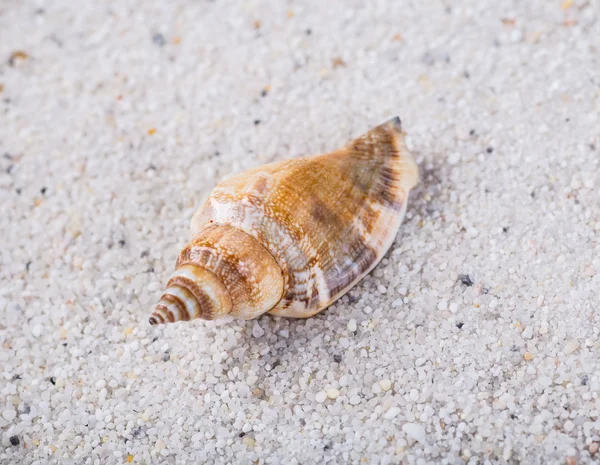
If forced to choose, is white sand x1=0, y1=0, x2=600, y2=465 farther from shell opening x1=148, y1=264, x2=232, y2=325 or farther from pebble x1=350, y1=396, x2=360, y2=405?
shell opening x1=148, y1=264, x2=232, y2=325

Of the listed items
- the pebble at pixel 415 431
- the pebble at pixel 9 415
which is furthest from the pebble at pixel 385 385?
the pebble at pixel 9 415

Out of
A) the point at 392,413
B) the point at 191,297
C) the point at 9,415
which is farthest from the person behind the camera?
the point at 9,415

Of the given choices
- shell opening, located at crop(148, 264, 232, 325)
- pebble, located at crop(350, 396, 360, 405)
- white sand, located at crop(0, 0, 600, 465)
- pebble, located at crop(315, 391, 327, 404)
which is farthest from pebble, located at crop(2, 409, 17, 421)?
pebble, located at crop(350, 396, 360, 405)

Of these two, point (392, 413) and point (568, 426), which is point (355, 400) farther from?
point (568, 426)

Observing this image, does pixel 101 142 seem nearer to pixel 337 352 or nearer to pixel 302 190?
pixel 302 190

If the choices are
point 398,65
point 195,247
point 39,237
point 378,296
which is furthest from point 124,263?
point 398,65

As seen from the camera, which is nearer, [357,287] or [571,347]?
[571,347]

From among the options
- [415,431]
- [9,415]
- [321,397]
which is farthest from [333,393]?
[9,415]
